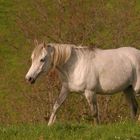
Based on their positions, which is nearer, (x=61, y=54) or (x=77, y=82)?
(x=77, y=82)

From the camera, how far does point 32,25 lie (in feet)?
53.1

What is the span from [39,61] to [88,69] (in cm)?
102

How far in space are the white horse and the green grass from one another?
1631 mm

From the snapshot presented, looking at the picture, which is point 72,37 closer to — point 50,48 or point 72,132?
point 50,48

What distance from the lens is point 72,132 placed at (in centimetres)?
959

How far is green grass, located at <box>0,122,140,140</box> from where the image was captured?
9.30 meters

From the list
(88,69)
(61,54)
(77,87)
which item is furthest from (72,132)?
(61,54)

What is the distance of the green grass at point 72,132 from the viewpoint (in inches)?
366

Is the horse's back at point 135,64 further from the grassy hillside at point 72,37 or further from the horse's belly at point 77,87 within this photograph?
the grassy hillside at point 72,37

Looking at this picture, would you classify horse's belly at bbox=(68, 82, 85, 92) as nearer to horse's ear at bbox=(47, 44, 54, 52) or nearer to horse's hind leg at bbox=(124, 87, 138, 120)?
horse's ear at bbox=(47, 44, 54, 52)

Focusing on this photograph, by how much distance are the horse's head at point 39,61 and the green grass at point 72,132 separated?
174 centimetres

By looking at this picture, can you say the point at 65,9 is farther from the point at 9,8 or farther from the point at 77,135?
the point at 9,8

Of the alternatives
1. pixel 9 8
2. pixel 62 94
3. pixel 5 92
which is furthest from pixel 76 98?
pixel 9 8

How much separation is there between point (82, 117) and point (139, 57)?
8.80ft
